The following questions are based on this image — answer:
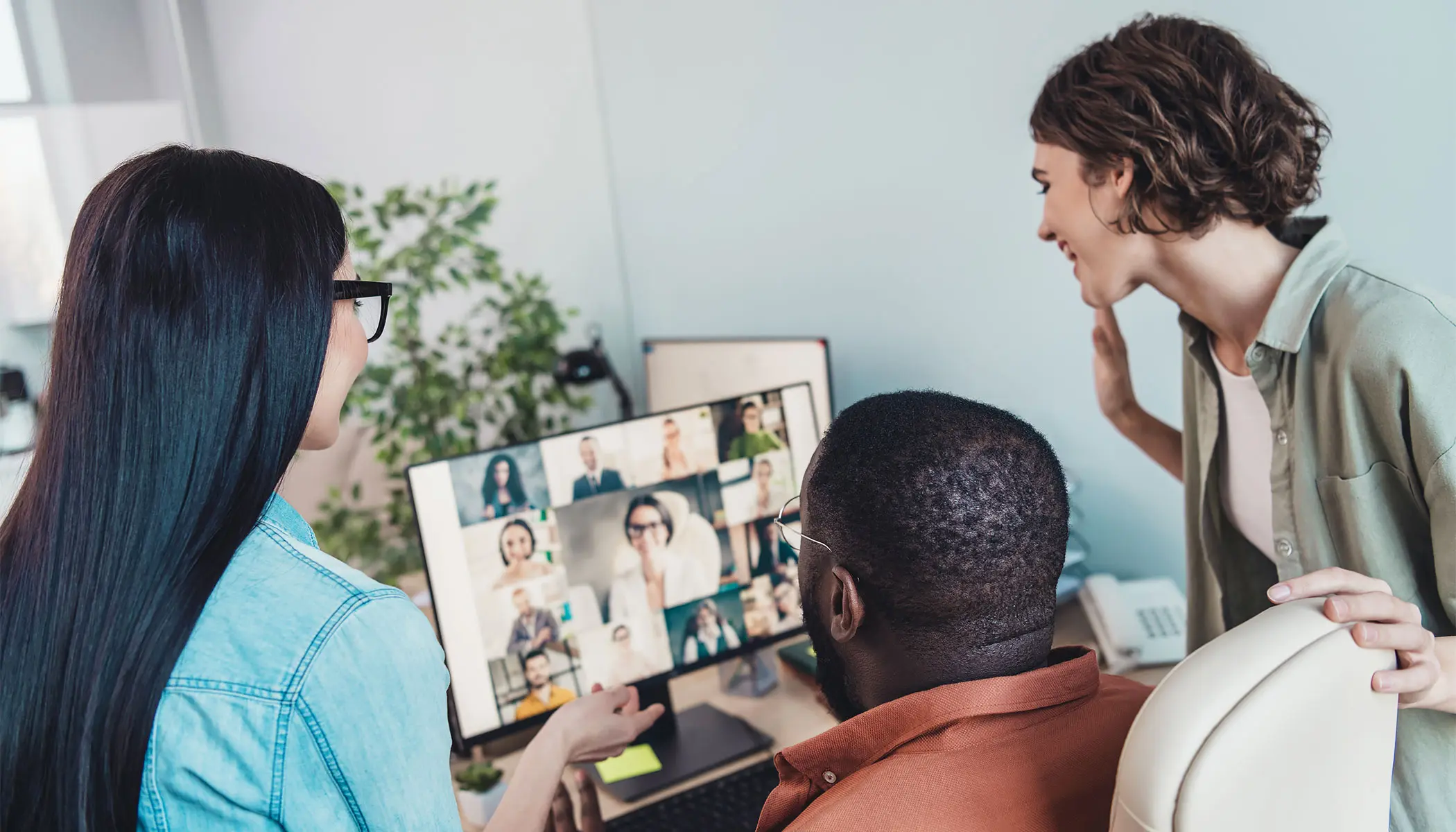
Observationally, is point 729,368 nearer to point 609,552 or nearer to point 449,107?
point 609,552

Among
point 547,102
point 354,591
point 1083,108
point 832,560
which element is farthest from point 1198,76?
point 547,102

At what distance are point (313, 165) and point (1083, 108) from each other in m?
2.01

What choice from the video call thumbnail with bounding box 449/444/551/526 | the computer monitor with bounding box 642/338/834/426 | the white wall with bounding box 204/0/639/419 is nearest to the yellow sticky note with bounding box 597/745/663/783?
the video call thumbnail with bounding box 449/444/551/526

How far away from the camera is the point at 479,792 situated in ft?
3.99

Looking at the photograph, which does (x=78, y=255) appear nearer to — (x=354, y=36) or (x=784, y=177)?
(x=784, y=177)

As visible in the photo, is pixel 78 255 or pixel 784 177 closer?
pixel 78 255

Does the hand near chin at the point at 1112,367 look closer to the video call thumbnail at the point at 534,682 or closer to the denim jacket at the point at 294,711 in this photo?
the video call thumbnail at the point at 534,682

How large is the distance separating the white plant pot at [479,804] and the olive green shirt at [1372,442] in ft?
3.28

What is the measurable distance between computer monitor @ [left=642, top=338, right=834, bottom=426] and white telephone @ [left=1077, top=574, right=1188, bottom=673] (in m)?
0.53

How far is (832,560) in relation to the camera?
30.8 inches

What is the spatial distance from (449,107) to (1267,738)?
2402 mm

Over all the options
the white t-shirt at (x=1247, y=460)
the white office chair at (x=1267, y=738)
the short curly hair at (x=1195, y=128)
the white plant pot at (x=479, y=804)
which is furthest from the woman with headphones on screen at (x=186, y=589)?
the white t-shirt at (x=1247, y=460)

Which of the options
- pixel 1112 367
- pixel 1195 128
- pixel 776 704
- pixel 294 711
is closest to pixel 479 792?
pixel 776 704

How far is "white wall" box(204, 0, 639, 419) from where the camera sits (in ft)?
7.67
